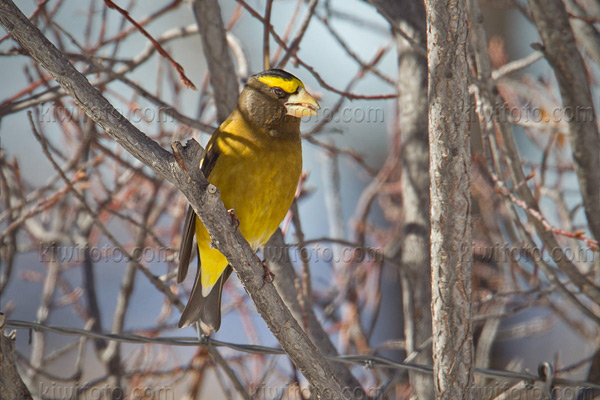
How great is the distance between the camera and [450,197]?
7.48 feet

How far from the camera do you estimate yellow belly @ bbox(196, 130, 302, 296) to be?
3.01 metres

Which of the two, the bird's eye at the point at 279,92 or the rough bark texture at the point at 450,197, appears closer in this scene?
the rough bark texture at the point at 450,197

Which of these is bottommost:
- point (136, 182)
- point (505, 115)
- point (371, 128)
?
point (505, 115)

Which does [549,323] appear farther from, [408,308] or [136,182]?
[136,182]

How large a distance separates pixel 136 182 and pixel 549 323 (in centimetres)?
382

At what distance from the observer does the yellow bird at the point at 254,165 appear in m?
3.02

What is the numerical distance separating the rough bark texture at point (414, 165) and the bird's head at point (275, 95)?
931 mm

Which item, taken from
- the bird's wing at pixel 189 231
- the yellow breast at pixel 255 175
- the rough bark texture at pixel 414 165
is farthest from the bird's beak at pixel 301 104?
the rough bark texture at pixel 414 165

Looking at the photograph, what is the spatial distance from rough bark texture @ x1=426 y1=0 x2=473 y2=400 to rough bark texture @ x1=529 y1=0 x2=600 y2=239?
141cm

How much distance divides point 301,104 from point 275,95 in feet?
0.69

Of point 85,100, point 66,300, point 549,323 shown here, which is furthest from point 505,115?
point 66,300

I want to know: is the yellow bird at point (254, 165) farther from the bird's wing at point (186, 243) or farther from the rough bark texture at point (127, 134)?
the rough bark texture at point (127, 134)

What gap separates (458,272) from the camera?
230 cm
